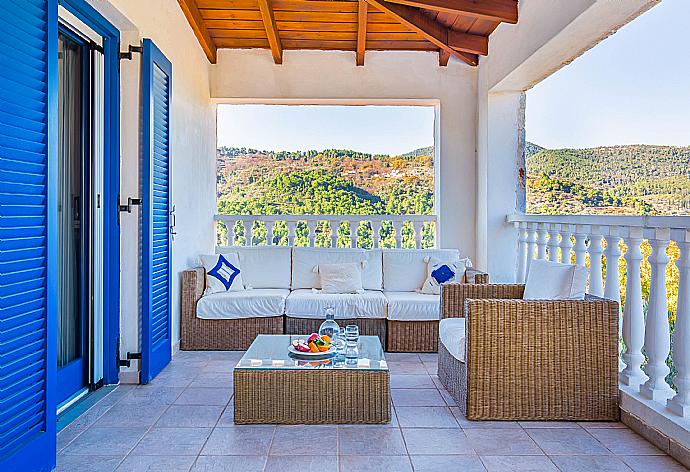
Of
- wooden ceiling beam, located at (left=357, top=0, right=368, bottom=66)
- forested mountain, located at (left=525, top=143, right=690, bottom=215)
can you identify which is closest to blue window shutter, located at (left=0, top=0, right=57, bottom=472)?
wooden ceiling beam, located at (left=357, top=0, right=368, bottom=66)

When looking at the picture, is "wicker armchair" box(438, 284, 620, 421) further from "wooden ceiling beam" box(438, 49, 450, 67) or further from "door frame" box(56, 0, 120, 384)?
"wooden ceiling beam" box(438, 49, 450, 67)

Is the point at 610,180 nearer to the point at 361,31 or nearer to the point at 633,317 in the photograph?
the point at 633,317

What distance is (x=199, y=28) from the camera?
5746 millimetres

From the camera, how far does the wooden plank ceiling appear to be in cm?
555

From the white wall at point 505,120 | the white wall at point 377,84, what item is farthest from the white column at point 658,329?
the white wall at point 377,84

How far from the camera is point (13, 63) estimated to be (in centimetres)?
251

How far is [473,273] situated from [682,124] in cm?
205

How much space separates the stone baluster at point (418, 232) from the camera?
6.55 meters

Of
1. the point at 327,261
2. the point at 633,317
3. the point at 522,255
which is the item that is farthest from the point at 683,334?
the point at 327,261

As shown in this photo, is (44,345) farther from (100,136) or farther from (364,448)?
(100,136)

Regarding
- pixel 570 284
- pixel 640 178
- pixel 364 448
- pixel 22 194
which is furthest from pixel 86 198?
pixel 640 178

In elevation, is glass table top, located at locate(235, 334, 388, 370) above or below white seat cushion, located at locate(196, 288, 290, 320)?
below

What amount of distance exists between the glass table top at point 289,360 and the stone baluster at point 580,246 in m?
1.42

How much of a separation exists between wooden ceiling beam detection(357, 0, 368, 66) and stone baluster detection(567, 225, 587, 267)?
2.55 metres
